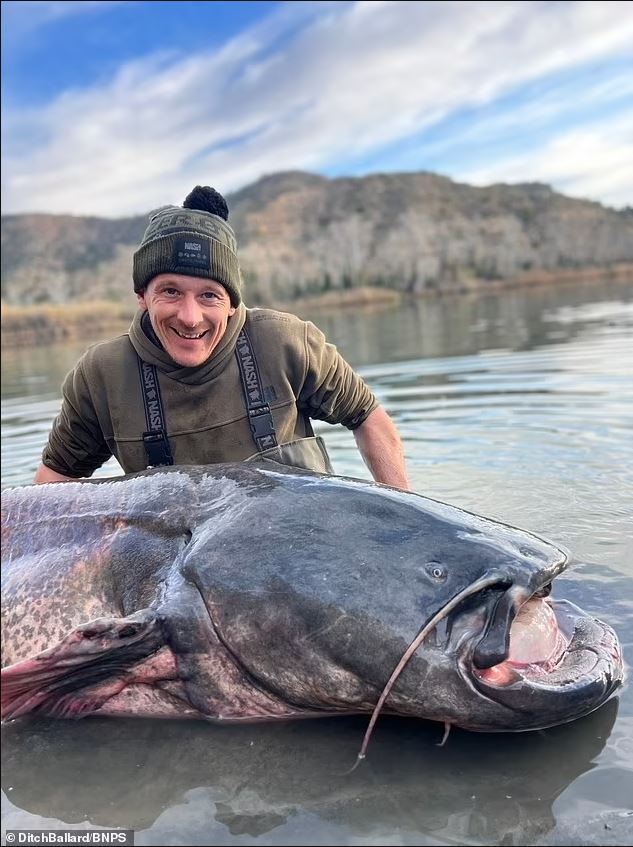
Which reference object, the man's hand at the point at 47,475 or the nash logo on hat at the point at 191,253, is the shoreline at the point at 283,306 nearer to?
the man's hand at the point at 47,475

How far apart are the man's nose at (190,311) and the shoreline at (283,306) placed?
31.7 metres

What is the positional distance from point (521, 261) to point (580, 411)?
7162 centimetres

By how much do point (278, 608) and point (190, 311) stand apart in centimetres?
167

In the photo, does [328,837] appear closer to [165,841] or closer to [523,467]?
[165,841]

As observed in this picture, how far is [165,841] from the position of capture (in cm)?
187

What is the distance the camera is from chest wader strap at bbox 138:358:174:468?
3.61 meters

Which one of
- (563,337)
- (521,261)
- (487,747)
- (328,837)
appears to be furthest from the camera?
(521,261)

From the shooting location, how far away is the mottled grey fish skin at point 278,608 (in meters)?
2.14

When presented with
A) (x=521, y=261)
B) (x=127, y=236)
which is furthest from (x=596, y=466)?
(x=127, y=236)

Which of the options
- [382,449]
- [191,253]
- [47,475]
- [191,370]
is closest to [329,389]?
[382,449]

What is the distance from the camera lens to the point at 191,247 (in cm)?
341

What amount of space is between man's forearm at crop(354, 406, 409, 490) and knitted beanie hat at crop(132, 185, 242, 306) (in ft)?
3.46

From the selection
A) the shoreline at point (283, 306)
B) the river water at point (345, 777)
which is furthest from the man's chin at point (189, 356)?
the shoreline at point (283, 306)

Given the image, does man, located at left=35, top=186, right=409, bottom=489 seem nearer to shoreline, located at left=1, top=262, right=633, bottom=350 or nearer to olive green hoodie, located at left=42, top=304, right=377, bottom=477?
olive green hoodie, located at left=42, top=304, right=377, bottom=477
